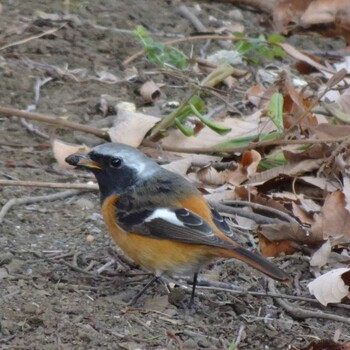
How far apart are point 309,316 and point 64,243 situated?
4.95 feet

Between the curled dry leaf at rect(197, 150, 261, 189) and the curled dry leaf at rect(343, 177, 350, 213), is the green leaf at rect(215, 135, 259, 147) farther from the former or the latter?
the curled dry leaf at rect(343, 177, 350, 213)

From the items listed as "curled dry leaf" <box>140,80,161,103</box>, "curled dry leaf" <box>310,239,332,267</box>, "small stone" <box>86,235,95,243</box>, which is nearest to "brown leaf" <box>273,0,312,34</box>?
"curled dry leaf" <box>140,80,161,103</box>

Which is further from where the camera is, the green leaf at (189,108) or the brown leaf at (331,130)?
the green leaf at (189,108)

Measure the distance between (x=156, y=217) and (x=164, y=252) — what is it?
19cm

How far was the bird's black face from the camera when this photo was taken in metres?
5.64

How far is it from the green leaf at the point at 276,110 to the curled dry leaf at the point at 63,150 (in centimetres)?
128

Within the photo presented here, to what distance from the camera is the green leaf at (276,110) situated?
6875 millimetres

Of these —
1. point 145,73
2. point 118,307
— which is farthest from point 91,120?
point 118,307

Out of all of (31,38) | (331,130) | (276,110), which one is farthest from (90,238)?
(31,38)

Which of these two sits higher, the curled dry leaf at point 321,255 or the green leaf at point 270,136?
the curled dry leaf at point 321,255

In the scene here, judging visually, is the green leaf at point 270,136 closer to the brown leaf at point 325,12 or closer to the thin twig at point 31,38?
the thin twig at point 31,38

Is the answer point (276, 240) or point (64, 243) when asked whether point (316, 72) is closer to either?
point (276, 240)

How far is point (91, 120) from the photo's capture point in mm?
7492

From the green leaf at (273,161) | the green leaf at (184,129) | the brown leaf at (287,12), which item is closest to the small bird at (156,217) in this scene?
the green leaf at (184,129)
